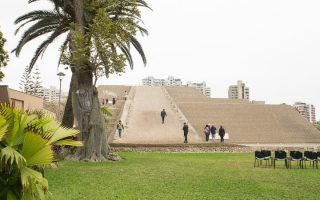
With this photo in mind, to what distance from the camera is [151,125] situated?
41312 mm

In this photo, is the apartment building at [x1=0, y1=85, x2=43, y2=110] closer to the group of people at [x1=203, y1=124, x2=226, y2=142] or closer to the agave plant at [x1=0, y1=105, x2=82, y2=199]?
the group of people at [x1=203, y1=124, x2=226, y2=142]

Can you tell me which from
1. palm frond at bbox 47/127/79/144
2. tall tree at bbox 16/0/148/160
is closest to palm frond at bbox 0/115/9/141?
palm frond at bbox 47/127/79/144

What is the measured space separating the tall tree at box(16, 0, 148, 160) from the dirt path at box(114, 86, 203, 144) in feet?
41.7

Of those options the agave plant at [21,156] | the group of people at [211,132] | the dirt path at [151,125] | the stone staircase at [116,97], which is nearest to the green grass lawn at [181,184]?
the agave plant at [21,156]

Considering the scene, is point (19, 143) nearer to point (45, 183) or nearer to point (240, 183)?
point (45, 183)

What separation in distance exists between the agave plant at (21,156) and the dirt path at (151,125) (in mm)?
29030

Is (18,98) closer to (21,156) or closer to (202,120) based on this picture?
(202,120)

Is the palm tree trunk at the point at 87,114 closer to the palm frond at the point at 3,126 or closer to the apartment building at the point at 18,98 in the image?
the apartment building at the point at 18,98

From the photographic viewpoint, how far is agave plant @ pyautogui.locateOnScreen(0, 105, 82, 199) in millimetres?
5059

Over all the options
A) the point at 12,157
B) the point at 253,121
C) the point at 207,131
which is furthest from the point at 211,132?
the point at 12,157

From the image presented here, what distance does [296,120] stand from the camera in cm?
4562

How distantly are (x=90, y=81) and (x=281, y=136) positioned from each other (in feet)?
75.4

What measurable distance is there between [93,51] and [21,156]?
16764 millimetres

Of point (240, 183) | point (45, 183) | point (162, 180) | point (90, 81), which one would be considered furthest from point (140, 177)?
point (90, 81)
